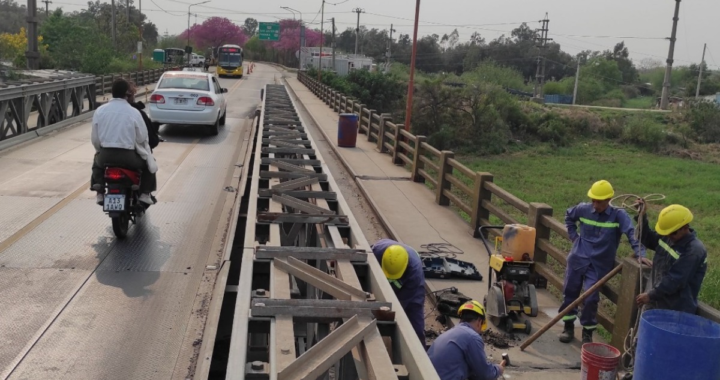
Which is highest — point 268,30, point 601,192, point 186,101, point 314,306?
point 268,30

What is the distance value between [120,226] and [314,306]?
5124 millimetres

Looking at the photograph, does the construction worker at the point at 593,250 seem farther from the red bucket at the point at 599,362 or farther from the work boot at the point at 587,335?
the red bucket at the point at 599,362

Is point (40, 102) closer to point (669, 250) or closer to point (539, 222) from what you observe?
point (539, 222)

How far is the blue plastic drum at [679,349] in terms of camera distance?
199 inches

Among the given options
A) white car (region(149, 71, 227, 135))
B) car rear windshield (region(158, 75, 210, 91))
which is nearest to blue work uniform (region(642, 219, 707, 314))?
white car (region(149, 71, 227, 135))

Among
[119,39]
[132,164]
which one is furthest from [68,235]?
[119,39]

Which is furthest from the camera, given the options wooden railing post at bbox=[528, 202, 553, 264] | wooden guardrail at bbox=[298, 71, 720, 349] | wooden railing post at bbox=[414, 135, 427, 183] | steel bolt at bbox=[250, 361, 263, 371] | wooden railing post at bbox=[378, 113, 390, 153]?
wooden railing post at bbox=[378, 113, 390, 153]

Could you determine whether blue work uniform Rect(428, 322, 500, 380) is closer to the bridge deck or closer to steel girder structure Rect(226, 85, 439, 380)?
steel girder structure Rect(226, 85, 439, 380)

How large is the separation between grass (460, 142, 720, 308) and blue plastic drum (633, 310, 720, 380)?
1188cm

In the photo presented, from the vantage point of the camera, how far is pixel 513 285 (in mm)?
7078

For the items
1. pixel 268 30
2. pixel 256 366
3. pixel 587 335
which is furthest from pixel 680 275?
pixel 268 30

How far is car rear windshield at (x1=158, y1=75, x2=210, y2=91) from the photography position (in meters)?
19.3

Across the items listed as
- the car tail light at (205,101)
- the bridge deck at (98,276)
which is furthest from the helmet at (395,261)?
the car tail light at (205,101)

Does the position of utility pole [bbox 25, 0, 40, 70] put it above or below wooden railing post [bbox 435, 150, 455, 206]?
above
